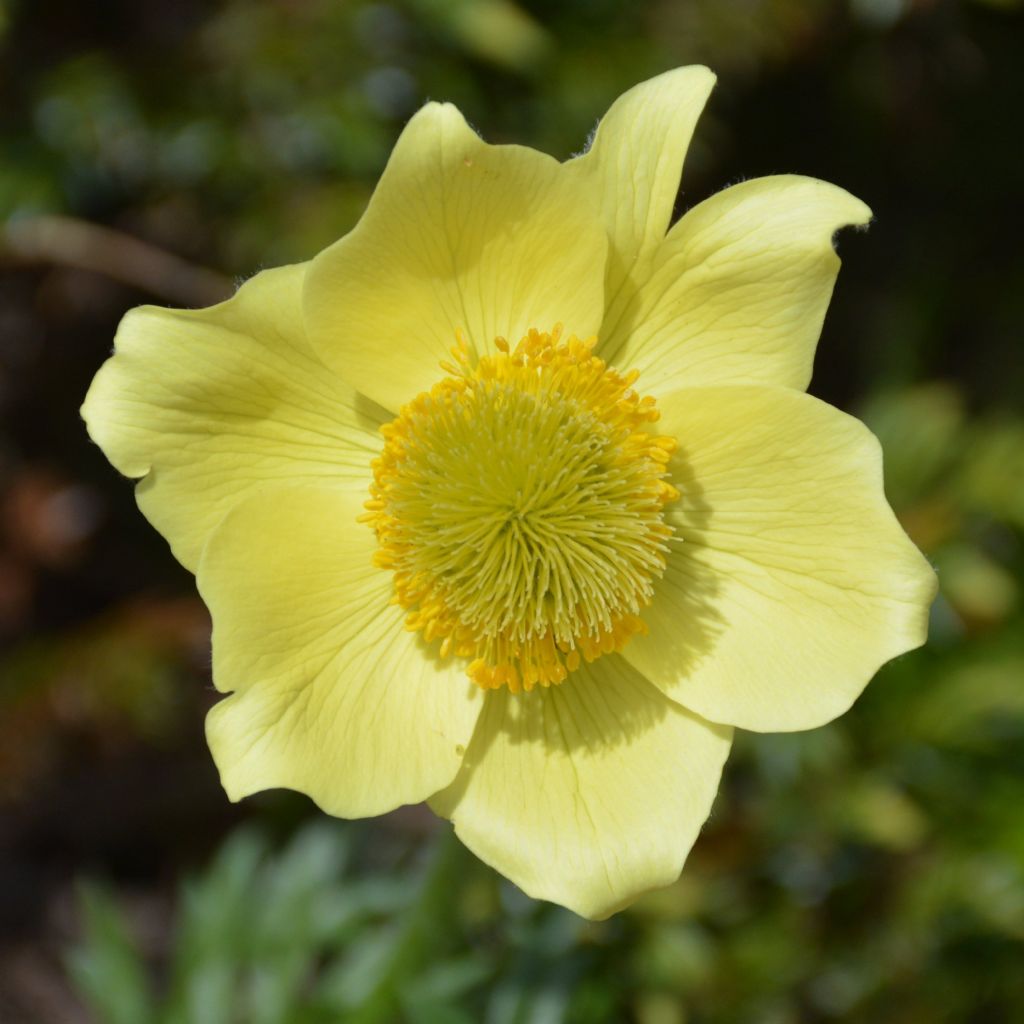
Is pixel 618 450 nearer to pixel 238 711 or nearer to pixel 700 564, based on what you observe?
pixel 700 564

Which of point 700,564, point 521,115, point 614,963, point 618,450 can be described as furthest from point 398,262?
point 614,963

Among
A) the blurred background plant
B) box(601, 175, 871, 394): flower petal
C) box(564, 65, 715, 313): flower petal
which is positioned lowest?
the blurred background plant

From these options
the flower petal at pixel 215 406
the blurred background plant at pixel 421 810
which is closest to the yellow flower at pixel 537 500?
the flower petal at pixel 215 406

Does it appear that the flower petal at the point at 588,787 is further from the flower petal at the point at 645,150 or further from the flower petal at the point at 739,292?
the flower petal at the point at 645,150

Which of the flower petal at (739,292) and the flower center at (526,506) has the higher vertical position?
the flower petal at (739,292)

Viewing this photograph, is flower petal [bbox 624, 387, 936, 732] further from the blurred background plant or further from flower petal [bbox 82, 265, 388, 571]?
the blurred background plant

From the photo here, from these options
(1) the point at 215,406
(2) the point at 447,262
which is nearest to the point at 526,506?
(2) the point at 447,262

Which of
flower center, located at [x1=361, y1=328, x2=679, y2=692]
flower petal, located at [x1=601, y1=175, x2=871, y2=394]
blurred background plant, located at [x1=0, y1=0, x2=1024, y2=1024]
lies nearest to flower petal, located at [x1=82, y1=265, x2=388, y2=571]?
flower center, located at [x1=361, y1=328, x2=679, y2=692]
